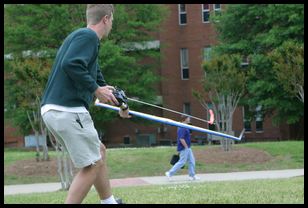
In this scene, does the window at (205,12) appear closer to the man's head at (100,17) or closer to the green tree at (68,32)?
the green tree at (68,32)

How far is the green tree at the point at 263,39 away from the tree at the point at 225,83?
23.7 ft

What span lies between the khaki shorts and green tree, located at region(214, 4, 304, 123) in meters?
23.3

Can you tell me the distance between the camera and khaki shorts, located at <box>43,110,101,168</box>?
4.88 metres

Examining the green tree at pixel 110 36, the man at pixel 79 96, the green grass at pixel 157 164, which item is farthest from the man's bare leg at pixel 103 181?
the green tree at pixel 110 36

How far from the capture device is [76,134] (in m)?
4.88

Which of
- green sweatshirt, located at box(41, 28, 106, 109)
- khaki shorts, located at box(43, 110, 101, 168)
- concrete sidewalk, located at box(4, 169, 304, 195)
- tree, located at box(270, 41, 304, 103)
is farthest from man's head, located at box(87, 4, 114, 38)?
tree, located at box(270, 41, 304, 103)

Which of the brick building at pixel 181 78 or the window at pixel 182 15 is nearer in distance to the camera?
the brick building at pixel 181 78

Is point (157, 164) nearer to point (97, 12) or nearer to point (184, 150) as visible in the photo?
point (184, 150)

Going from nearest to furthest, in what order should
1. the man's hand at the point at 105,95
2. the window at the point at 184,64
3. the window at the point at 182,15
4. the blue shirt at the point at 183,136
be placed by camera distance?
the man's hand at the point at 105,95 → the blue shirt at the point at 183,136 → the window at the point at 182,15 → the window at the point at 184,64

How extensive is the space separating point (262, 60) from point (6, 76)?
50.7ft

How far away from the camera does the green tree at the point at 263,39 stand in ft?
93.6

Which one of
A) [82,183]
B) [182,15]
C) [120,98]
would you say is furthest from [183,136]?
[182,15]
